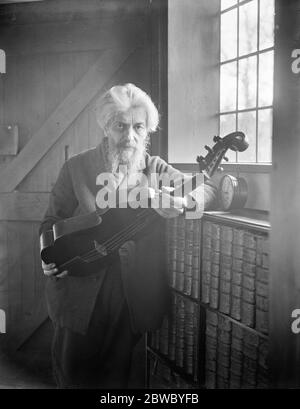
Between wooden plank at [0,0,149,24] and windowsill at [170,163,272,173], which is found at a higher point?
wooden plank at [0,0,149,24]

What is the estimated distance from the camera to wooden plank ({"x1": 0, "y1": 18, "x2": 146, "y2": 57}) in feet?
10.2

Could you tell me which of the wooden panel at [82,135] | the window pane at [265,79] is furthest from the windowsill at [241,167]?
the wooden panel at [82,135]

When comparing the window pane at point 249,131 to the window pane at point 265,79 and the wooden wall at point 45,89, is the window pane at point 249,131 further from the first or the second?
the wooden wall at point 45,89

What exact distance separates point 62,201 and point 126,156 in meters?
0.42

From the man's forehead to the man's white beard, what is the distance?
0.13 metres

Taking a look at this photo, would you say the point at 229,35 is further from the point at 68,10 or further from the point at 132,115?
the point at 68,10

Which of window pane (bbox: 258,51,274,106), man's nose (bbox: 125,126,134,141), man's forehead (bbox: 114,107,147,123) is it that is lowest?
man's nose (bbox: 125,126,134,141)

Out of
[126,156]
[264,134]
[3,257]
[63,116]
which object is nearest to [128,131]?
[126,156]

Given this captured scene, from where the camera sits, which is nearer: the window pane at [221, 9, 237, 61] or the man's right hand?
the man's right hand

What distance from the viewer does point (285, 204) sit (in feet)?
5.98

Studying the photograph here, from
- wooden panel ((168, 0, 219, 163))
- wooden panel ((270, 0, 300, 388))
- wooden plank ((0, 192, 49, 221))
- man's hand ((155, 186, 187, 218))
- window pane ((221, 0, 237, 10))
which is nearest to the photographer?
wooden panel ((270, 0, 300, 388))

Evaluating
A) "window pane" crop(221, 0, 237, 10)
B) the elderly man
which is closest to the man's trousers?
→ the elderly man

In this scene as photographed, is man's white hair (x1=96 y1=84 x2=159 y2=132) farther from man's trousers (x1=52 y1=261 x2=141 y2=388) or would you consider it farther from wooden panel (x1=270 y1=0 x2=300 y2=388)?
wooden panel (x1=270 y1=0 x2=300 y2=388)

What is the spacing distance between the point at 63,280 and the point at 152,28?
1.62 m
